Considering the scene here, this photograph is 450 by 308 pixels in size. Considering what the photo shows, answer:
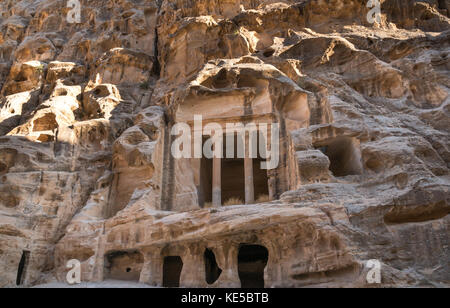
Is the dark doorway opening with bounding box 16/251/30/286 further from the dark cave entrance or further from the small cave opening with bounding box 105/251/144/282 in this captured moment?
the dark cave entrance

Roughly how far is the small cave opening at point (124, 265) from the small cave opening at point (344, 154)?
22.1 feet

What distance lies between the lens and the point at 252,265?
49.6 ft

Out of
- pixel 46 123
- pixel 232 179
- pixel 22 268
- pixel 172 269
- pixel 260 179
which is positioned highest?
pixel 46 123

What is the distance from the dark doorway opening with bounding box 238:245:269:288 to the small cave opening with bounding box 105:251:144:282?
3774 millimetres

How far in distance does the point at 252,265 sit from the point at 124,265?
15.3 feet

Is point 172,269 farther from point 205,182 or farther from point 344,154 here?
point 344,154

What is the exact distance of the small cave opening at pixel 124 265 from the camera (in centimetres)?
1284

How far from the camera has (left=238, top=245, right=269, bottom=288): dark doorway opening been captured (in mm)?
14821

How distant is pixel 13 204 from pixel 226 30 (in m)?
12.1

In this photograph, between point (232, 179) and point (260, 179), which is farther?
point (232, 179)

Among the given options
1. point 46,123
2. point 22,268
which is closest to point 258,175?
point 46,123

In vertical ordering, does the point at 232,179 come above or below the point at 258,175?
above

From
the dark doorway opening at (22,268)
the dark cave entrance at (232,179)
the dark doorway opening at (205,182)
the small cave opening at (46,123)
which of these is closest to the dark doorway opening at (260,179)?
the dark cave entrance at (232,179)
